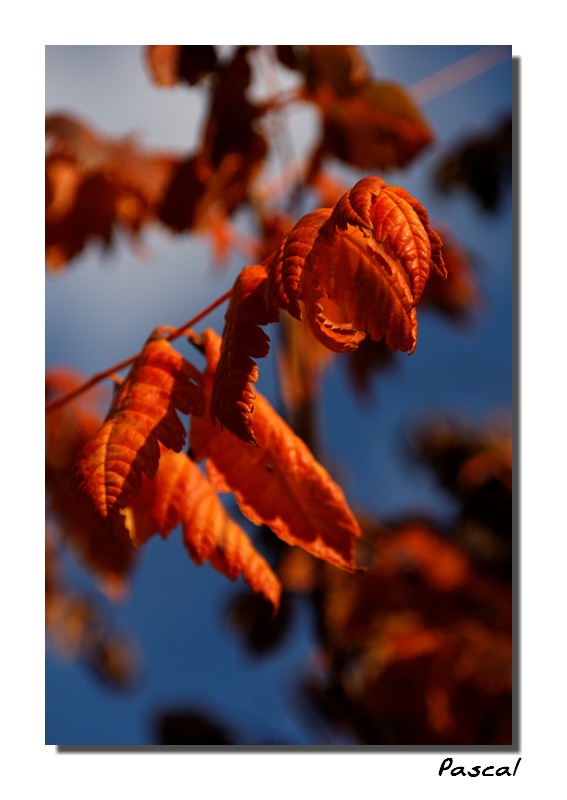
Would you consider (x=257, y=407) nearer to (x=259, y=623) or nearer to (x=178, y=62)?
(x=178, y=62)

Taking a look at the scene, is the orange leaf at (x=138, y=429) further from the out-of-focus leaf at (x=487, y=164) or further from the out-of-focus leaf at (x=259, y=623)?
the out-of-focus leaf at (x=487, y=164)

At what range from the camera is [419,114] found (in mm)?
1271

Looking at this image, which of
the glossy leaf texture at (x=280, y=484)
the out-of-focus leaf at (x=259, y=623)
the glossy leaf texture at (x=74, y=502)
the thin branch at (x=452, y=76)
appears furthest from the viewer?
the out-of-focus leaf at (x=259, y=623)

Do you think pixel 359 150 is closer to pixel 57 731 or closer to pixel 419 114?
pixel 419 114

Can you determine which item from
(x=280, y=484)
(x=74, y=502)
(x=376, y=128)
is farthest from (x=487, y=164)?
(x=280, y=484)

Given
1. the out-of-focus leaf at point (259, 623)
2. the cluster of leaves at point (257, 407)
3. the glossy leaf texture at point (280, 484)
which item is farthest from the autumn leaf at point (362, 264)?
the out-of-focus leaf at point (259, 623)

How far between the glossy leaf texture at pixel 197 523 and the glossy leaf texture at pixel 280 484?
0.03 m

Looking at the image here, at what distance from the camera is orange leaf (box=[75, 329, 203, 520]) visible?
0.67 m

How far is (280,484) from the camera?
0.78 meters

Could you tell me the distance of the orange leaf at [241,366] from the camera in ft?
2.01

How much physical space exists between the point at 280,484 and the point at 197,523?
0.08 meters
